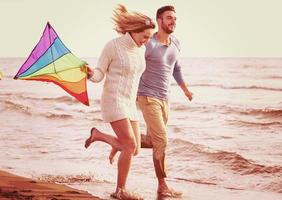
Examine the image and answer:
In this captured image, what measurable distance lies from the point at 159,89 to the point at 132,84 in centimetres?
48

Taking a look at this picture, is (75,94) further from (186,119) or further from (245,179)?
(186,119)

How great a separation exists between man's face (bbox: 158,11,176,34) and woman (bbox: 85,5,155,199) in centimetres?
38

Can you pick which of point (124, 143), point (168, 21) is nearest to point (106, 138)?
point (124, 143)

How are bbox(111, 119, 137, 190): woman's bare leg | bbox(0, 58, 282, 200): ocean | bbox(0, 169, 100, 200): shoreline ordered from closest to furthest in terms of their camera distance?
bbox(0, 169, 100, 200): shoreline → bbox(111, 119, 137, 190): woman's bare leg → bbox(0, 58, 282, 200): ocean

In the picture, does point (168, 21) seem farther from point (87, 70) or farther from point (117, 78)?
point (87, 70)

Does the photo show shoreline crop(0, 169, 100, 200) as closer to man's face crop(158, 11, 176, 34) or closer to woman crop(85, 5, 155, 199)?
woman crop(85, 5, 155, 199)

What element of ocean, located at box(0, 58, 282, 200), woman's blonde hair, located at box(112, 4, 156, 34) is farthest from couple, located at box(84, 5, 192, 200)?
ocean, located at box(0, 58, 282, 200)

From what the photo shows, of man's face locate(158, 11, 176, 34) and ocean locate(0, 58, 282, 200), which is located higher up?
man's face locate(158, 11, 176, 34)

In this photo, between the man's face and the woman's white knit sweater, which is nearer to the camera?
the woman's white knit sweater

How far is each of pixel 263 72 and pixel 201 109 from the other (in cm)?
1076

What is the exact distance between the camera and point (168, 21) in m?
4.54

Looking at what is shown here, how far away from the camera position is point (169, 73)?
15.3 ft

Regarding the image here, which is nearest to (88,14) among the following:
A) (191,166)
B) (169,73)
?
(191,166)

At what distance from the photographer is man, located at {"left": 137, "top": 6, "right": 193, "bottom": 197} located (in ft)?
14.7
